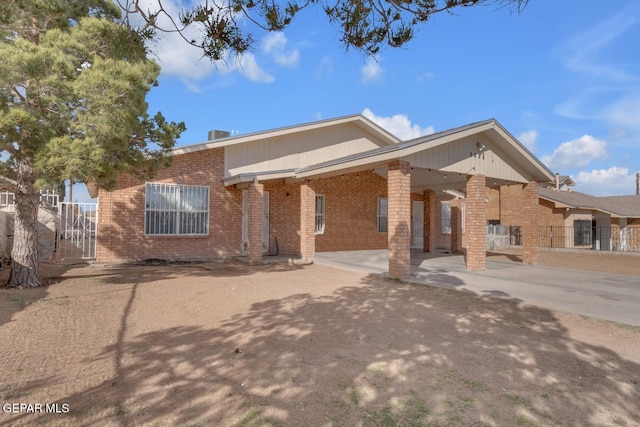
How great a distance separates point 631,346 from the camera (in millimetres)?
4863

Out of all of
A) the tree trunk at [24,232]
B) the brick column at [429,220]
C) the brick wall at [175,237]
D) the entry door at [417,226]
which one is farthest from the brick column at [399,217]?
the entry door at [417,226]

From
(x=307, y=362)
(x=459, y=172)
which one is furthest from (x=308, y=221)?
(x=307, y=362)

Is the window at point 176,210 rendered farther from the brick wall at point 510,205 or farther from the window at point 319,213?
the brick wall at point 510,205

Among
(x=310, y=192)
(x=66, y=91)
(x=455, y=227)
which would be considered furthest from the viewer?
(x=455, y=227)

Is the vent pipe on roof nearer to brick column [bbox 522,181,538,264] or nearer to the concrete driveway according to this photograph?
the concrete driveway

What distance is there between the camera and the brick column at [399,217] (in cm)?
951

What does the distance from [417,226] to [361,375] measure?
57.8ft

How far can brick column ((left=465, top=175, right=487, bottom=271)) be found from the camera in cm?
1147

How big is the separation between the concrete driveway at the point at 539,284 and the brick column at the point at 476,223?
41 cm

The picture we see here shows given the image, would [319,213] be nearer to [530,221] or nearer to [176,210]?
[176,210]

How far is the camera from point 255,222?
1236cm

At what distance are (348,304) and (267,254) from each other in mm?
8402

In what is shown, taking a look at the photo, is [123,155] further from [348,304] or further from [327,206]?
[327,206]

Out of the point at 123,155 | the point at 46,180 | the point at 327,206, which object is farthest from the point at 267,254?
the point at 46,180
